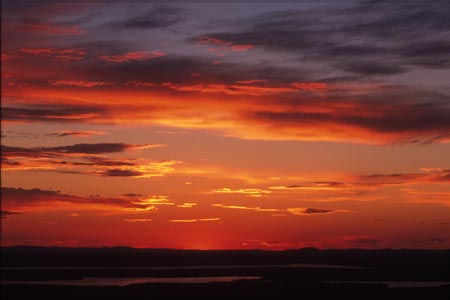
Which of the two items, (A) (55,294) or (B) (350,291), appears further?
(B) (350,291)

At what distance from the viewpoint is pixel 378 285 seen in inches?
2483

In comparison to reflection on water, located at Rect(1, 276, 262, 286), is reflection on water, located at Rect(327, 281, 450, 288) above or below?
below

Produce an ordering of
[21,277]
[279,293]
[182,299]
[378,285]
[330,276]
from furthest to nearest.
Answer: [330,276] → [21,277] → [378,285] → [279,293] → [182,299]

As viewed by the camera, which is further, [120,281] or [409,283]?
[409,283]

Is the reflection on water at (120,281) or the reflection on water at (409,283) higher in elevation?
the reflection on water at (120,281)

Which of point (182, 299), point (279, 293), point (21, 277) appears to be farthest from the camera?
point (21, 277)

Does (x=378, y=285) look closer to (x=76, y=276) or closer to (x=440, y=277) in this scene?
(x=440, y=277)

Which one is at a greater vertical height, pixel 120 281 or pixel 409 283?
pixel 120 281

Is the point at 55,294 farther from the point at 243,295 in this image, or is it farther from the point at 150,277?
the point at 150,277

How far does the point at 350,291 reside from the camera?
187 ft

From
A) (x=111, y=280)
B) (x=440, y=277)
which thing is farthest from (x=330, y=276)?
(x=111, y=280)

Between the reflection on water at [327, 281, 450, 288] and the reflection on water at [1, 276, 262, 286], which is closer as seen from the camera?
the reflection on water at [1, 276, 262, 286]

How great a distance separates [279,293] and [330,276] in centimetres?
2150

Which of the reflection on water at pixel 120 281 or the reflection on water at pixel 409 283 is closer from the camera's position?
the reflection on water at pixel 120 281
